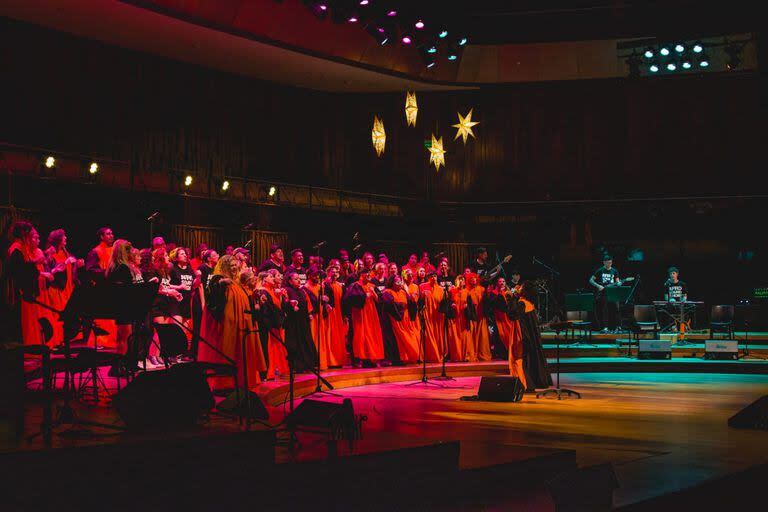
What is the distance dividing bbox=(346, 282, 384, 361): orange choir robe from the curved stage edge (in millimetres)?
370

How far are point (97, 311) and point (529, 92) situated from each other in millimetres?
16715

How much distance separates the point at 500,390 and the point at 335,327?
138 inches

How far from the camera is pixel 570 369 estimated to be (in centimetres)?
1501

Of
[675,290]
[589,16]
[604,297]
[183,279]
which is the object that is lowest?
[604,297]

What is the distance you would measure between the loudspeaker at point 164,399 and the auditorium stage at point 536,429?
0.81ft

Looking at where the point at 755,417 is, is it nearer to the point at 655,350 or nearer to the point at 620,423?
the point at 620,423

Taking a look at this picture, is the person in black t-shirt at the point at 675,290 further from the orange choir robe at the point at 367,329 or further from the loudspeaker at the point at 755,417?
the loudspeaker at the point at 755,417

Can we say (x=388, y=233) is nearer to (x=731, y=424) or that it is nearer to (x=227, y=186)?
(x=227, y=186)

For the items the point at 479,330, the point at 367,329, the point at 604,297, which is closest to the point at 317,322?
the point at 367,329

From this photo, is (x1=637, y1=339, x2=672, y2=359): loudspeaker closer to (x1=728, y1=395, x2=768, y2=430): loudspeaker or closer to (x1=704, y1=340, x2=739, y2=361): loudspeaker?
(x1=704, y1=340, x2=739, y2=361): loudspeaker

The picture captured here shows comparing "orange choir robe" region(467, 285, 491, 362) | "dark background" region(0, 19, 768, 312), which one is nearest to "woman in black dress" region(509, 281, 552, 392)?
"orange choir robe" region(467, 285, 491, 362)

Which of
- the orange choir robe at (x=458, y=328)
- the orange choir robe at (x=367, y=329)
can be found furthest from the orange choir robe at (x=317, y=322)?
the orange choir robe at (x=458, y=328)

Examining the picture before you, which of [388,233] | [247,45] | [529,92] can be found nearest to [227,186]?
[247,45]

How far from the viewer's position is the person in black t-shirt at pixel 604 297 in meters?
18.1
